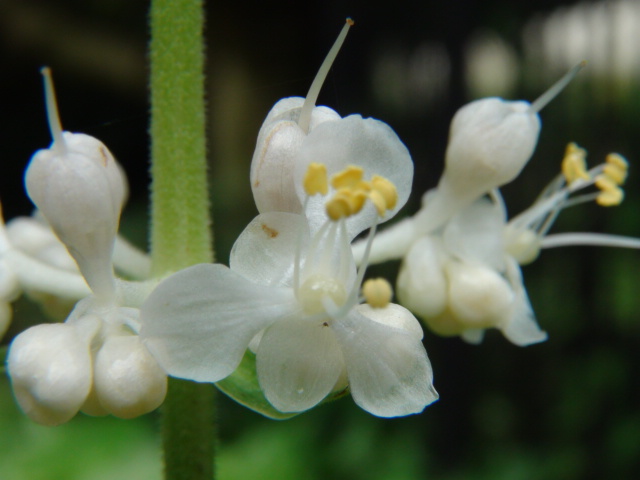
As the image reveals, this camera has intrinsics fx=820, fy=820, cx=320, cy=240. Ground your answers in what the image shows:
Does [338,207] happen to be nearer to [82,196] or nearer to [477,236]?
[82,196]

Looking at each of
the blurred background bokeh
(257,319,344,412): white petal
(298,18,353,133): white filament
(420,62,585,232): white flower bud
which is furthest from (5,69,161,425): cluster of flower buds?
the blurred background bokeh

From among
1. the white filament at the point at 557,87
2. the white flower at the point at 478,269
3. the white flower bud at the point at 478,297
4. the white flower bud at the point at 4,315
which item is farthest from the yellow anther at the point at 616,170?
the white flower bud at the point at 4,315

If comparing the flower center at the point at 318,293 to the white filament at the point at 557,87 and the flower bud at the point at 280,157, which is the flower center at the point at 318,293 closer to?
the flower bud at the point at 280,157

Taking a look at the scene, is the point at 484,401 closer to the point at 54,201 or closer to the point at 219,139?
the point at 219,139

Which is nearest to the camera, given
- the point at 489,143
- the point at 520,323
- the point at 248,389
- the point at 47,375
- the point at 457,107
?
the point at 47,375

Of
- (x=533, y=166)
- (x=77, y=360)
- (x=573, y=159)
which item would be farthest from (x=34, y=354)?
(x=533, y=166)

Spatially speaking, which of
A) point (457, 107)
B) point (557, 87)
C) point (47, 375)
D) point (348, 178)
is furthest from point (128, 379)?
point (457, 107)
